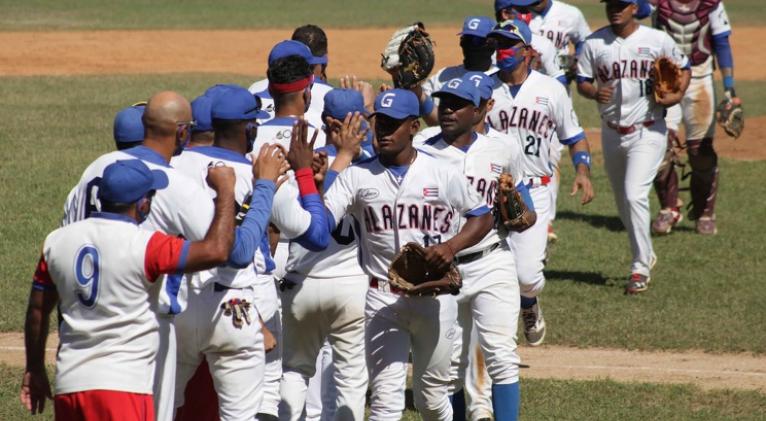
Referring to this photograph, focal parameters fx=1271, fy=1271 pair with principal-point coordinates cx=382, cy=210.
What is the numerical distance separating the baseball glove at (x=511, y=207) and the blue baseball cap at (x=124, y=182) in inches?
108

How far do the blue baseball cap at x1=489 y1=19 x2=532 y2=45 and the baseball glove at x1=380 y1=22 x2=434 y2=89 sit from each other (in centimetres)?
77

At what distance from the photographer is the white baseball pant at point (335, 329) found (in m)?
7.10

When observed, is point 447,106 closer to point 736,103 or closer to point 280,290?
point 280,290

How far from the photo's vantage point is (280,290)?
734 cm

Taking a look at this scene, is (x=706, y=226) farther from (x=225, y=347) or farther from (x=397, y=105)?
(x=225, y=347)

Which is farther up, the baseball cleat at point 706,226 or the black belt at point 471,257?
the black belt at point 471,257

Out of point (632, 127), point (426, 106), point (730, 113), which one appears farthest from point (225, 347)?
point (730, 113)

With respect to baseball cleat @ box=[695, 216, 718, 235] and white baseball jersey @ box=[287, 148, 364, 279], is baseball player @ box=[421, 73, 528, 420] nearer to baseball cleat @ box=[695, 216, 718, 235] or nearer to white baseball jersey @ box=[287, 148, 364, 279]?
white baseball jersey @ box=[287, 148, 364, 279]

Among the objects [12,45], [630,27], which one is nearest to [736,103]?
[630,27]

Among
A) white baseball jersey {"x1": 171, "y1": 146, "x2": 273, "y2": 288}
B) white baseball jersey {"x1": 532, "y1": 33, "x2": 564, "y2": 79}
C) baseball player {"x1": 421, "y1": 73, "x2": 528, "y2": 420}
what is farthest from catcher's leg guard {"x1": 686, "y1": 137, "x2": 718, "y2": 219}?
white baseball jersey {"x1": 171, "y1": 146, "x2": 273, "y2": 288}

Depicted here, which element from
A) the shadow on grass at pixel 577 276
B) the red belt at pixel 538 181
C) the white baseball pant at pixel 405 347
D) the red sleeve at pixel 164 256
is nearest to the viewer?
the red sleeve at pixel 164 256

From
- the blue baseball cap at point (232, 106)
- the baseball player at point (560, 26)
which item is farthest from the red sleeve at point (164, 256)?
the baseball player at point (560, 26)

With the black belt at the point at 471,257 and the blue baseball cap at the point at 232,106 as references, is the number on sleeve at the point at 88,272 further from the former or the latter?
the black belt at the point at 471,257

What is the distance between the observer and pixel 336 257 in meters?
7.16
